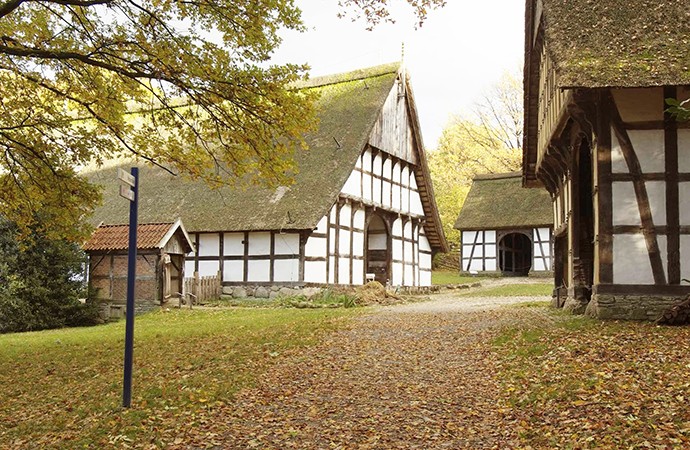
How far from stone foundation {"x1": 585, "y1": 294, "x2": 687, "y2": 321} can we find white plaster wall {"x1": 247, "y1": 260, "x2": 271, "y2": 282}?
48.0ft

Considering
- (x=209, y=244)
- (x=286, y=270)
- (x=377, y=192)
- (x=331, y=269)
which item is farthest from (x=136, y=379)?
(x=377, y=192)

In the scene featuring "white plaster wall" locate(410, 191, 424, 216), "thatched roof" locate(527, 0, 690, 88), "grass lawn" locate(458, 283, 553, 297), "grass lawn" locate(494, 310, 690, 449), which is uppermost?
"thatched roof" locate(527, 0, 690, 88)

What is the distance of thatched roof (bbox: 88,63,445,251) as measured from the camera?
79.8ft

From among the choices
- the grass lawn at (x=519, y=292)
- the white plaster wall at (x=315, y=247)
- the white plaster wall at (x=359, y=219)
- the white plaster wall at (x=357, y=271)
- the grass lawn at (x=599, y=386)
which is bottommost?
the grass lawn at (x=599, y=386)

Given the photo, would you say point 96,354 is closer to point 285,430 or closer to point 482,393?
point 285,430

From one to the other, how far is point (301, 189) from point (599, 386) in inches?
722

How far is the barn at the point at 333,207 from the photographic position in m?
24.6

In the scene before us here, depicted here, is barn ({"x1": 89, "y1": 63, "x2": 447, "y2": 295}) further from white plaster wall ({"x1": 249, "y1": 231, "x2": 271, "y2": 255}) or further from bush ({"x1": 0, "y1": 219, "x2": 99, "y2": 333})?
bush ({"x1": 0, "y1": 219, "x2": 99, "y2": 333})

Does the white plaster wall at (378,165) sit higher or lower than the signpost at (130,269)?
higher

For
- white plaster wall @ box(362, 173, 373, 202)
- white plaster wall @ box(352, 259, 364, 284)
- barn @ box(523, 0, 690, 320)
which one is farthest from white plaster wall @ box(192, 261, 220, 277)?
barn @ box(523, 0, 690, 320)

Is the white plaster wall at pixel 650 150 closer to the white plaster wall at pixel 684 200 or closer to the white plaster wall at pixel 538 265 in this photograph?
the white plaster wall at pixel 684 200

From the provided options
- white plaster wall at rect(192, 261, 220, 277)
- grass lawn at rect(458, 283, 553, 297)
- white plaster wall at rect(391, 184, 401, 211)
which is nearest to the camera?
white plaster wall at rect(192, 261, 220, 277)

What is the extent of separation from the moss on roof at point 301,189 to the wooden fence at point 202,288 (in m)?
1.99

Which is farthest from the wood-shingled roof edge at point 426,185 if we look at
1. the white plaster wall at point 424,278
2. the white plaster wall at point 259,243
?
the white plaster wall at point 259,243
